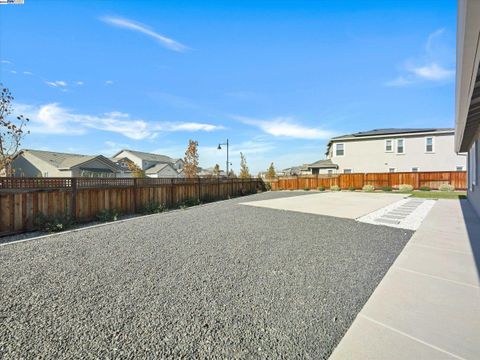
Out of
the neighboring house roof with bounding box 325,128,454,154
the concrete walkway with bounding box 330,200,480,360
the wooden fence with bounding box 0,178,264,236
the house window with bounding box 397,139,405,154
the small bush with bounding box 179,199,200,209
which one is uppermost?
the neighboring house roof with bounding box 325,128,454,154

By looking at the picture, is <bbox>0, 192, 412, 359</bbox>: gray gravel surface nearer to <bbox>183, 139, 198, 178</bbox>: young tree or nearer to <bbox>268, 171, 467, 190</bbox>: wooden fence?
<bbox>268, 171, 467, 190</bbox>: wooden fence

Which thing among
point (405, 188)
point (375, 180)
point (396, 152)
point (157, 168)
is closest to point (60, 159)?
point (157, 168)

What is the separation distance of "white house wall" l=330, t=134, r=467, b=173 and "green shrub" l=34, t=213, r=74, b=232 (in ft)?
81.1

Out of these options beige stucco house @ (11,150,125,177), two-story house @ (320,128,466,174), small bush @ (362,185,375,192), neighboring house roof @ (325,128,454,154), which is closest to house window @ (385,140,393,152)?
two-story house @ (320,128,466,174)

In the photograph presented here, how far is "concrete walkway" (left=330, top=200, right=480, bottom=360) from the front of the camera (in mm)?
1765

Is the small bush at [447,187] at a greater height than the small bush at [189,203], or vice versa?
the small bush at [447,187]

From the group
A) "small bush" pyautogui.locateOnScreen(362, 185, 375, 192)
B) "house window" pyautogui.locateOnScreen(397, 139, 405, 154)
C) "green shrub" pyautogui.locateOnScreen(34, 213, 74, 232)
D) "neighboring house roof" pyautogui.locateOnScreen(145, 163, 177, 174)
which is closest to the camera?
"green shrub" pyautogui.locateOnScreen(34, 213, 74, 232)

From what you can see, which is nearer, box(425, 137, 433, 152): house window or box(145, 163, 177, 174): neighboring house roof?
box(425, 137, 433, 152): house window

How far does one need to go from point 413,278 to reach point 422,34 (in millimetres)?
8623

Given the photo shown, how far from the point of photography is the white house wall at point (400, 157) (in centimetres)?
2012

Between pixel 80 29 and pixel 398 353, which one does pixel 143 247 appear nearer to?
pixel 398 353

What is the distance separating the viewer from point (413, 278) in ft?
10.1

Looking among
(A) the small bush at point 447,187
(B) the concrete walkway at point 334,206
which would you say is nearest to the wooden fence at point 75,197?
(B) the concrete walkway at point 334,206

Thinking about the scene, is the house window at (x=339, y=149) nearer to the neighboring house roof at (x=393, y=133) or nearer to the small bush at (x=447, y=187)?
the neighboring house roof at (x=393, y=133)
